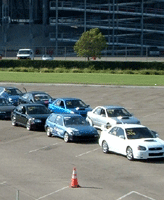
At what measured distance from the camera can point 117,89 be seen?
5456 cm

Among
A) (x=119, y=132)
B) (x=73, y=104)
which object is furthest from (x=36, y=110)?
(x=119, y=132)

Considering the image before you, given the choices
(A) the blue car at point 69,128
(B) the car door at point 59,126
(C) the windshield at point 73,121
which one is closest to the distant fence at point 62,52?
(A) the blue car at point 69,128

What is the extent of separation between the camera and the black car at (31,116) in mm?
29719

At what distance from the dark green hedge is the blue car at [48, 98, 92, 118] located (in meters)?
42.8

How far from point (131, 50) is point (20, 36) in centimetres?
2167

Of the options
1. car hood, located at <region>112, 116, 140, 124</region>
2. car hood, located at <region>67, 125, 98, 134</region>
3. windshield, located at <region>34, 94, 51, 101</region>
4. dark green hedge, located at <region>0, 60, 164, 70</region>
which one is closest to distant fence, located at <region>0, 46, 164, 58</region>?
dark green hedge, located at <region>0, 60, 164, 70</region>

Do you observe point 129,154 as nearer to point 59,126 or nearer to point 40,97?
point 59,126

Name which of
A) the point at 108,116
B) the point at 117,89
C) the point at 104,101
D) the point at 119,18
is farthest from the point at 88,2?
the point at 108,116

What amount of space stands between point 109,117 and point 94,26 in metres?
77.1

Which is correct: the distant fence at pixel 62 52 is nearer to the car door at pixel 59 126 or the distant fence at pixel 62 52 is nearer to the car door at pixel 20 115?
the car door at pixel 20 115

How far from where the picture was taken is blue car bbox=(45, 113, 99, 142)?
83.2ft

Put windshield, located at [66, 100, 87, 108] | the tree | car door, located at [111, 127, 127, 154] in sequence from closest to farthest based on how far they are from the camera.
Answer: car door, located at [111, 127, 127, 154]
windshield, located at [66, 100, 87, 108]
the tree

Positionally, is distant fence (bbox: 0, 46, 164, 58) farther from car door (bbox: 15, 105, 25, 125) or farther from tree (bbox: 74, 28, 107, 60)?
car door (bbox: 15, 105, 25, 125)

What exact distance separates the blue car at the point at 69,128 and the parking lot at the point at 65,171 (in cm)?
36
